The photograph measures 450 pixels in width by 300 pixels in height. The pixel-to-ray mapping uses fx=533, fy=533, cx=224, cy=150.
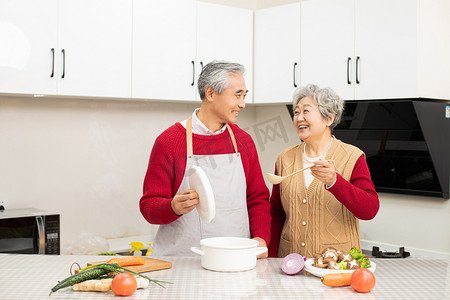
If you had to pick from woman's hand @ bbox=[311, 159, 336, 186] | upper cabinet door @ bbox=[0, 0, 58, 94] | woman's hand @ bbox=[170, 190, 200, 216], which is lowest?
woman's hand @ bbox=[170, 190, 200, 216]

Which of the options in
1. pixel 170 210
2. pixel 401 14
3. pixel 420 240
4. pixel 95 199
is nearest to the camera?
pixel 170 210

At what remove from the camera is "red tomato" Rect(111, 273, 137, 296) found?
137 cm

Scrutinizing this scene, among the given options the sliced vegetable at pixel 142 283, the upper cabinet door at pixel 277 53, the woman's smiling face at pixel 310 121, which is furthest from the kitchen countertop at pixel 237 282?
the upper cabinet door at pixel 277 53

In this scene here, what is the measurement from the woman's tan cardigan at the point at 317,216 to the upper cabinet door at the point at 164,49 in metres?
1.45

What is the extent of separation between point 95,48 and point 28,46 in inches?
15.3

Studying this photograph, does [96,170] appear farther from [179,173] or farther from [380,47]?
[380,47]

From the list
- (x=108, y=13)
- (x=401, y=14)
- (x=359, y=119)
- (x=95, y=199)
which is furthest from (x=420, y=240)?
(x=108, y=13)

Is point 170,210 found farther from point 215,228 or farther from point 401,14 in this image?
point 401,14

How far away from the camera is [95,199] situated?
11.7 feet

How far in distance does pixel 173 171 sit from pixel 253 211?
14.5 inches

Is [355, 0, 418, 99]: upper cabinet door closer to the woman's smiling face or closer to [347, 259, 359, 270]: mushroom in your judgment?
the woman's smiling face

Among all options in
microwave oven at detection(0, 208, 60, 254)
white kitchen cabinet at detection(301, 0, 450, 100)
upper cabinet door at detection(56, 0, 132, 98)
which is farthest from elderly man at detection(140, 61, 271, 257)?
white kitchen cabinet at detection(301, 0, 450, 100)

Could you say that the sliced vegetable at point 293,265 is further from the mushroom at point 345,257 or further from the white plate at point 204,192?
the white plate at point 204,192

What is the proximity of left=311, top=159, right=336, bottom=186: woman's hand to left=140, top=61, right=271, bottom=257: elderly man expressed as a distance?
1.14ft
